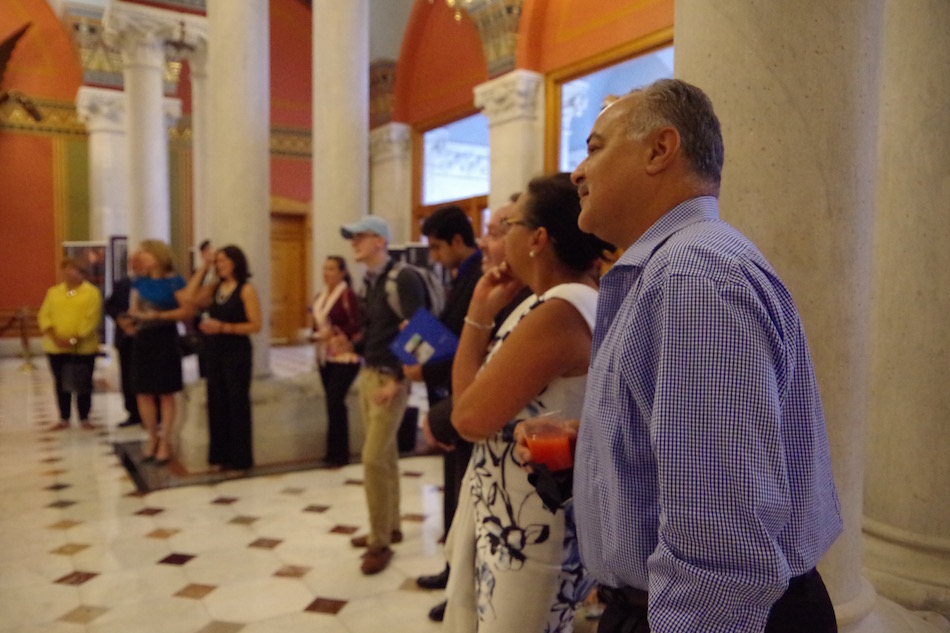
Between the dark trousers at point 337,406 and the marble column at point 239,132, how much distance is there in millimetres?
854

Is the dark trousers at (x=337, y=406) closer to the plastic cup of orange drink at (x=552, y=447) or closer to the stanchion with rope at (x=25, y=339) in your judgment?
the plastic cup of orange drink at (x=552, y=447)

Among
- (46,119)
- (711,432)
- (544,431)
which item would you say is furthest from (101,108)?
(711,432)

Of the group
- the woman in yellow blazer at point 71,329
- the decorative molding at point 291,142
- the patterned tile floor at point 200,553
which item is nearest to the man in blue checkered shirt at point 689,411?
the patterned tile floor at point 200,553

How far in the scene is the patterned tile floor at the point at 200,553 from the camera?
10.4 ft

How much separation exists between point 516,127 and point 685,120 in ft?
27.8

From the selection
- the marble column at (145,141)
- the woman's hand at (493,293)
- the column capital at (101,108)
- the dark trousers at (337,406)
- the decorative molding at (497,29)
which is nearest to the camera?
the woman's hand at (493,293)

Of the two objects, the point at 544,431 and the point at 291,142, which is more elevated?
the point at 291,142

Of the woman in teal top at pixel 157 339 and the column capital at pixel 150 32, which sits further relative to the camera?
the column capital at pixel 150 32

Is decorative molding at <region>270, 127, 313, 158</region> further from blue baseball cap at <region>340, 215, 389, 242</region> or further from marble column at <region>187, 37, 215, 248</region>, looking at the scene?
blue baseball cap at <region>340, 215, 389, 242</region>

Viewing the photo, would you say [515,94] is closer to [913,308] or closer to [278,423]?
[278,423]

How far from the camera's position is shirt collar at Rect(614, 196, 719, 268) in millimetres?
1057

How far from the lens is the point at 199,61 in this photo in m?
9.12

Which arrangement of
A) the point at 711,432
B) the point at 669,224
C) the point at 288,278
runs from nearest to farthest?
the point at 711,432 < the point at 669,224 < the point at 288,278

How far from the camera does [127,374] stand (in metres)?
6.73
